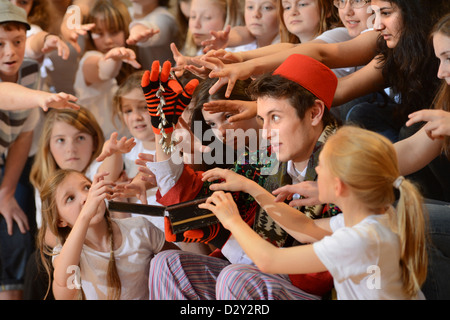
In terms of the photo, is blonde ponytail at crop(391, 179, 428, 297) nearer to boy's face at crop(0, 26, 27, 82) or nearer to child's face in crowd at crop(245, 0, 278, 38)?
child's face in crowd at crop(245, 0, 278, 38)

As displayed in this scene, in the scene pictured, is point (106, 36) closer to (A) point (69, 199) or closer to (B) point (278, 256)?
(A) point (69, 199)

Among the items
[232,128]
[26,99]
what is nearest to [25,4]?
[26,99]

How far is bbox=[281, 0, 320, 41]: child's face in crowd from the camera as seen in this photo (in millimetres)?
1792

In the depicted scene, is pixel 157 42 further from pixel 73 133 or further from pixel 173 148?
pixel 173 148

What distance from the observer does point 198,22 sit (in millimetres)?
2119

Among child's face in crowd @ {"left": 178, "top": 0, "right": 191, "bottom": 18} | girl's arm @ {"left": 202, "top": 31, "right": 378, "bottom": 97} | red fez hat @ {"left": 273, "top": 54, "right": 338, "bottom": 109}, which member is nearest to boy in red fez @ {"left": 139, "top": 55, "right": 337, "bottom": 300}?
red fez hat @ {"left": 273, "top": 54, "right": 338, "bottom": 109}

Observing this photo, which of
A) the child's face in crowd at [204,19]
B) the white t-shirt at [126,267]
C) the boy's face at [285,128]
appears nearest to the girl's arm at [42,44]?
the child's face in crowd at [204,19]

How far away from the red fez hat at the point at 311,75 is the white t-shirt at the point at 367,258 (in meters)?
0.38

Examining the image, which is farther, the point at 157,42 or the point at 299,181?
the point at 157,42

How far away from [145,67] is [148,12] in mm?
253

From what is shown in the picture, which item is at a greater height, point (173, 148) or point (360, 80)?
point (360, 80)

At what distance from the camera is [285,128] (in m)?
1.40

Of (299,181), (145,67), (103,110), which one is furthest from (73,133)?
(299,181)

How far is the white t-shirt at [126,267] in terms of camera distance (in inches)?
63.2
